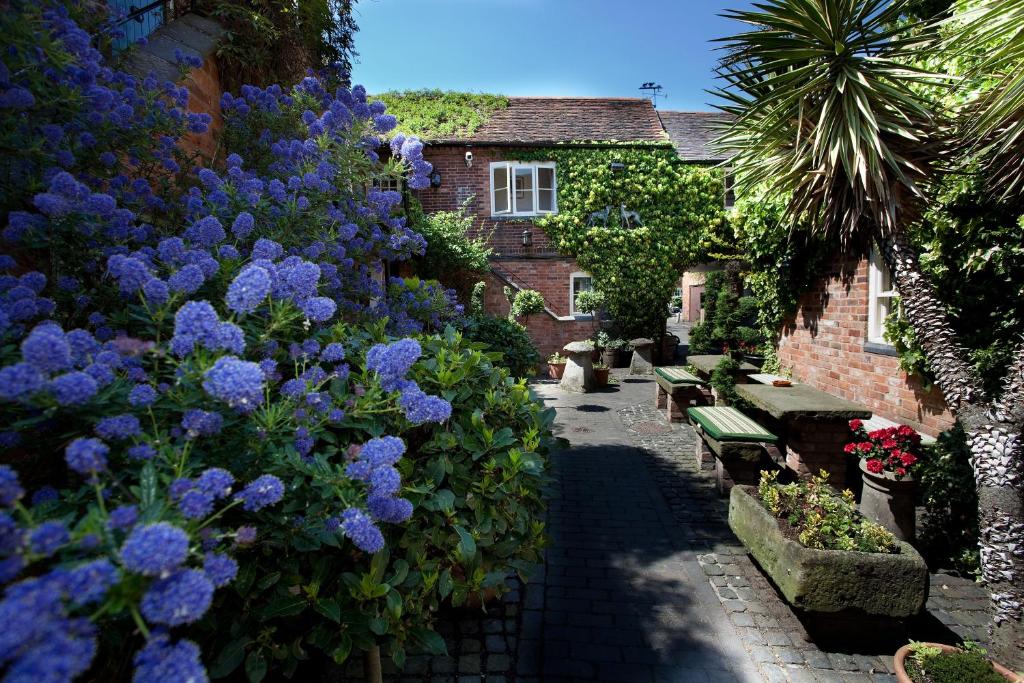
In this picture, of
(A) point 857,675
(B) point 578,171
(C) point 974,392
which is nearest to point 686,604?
(A) point 857,675

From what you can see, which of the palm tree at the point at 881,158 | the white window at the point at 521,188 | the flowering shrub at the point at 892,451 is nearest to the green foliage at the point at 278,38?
the palm tree at the point at 881,158

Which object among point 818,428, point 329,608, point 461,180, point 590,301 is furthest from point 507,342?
point 461,180

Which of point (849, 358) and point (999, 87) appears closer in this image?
point (999, 87)

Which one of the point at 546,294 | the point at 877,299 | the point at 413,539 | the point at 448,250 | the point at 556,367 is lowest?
the point at 556,367

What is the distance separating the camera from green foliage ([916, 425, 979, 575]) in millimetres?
3994

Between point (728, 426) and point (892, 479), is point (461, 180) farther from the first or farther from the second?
point (892, 479)

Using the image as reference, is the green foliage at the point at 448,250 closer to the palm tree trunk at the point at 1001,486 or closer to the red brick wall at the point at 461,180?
the red brick wall at the point at 461,180

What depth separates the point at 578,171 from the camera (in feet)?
49.0

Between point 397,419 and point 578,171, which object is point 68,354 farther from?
point 578,171

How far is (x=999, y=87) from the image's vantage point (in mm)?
2934

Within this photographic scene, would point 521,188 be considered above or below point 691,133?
below

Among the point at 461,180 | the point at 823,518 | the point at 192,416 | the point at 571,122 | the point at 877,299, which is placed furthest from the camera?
the point at 571,122

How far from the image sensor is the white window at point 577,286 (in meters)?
15.4

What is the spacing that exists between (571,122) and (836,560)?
50.9 feet
